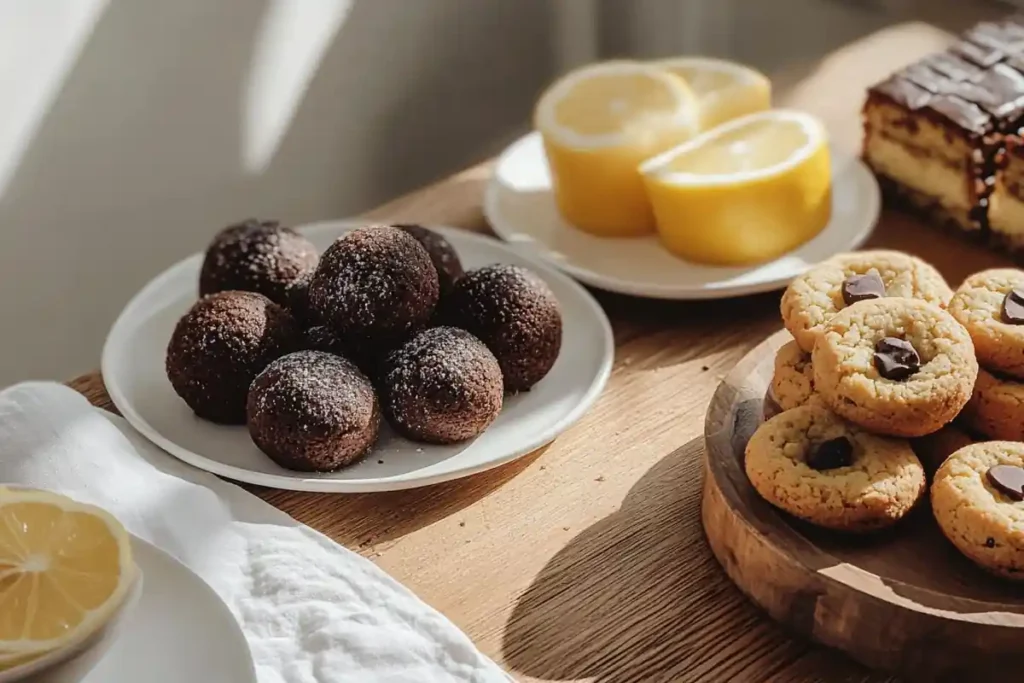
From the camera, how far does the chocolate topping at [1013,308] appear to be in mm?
809

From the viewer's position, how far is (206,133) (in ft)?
4.98

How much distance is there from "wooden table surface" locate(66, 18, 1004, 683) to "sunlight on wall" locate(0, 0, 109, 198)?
0.41m

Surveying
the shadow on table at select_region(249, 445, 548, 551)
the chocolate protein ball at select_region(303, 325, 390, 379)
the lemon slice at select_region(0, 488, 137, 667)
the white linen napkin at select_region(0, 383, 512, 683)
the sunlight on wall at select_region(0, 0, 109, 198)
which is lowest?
the shadow on table at select_region(249, 445, 548, 551)

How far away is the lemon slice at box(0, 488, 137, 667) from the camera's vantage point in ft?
2.15

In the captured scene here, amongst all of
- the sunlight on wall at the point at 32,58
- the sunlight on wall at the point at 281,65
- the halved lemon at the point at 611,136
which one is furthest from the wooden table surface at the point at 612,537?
the sunlight on wall at the point at 281,65

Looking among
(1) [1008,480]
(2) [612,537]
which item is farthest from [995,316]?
(2) [612,537]

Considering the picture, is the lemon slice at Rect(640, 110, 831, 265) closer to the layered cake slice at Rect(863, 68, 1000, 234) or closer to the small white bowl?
the layered cake slice at Rect(863, 68, 1000, 234)

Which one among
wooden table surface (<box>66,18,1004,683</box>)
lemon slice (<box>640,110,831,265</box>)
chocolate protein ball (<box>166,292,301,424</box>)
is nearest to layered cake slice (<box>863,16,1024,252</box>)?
lemon slice (<box>640,110,831,265</box>)

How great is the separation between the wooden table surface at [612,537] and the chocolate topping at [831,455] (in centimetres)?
12

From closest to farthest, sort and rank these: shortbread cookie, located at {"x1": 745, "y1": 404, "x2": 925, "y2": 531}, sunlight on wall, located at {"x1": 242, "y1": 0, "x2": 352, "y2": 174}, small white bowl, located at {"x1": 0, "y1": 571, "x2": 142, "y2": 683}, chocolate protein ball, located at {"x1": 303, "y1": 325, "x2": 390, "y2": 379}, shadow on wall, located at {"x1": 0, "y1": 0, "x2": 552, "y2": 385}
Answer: small white bowl, located at {"x1": 0, "y1": 571, "x2": 142, "y2": 683}, shortbread cookie, located at {"x1": 745, "y1": 404, "x2": 925, "y2": 531}, chocolate protein ball, located at {"x1": 303, "y1": 325, "x2": 390, "y2": 379}, shadow on wall, located at {"x1": 0, "y1": 0, "x2": 552, "y2": 385}, sunlight on wall, located at {"x1": 242, "y1": 0, "x2": 352, "y2": 174}

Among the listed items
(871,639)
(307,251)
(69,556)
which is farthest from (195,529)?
(871,639)

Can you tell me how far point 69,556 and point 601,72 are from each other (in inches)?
30.6

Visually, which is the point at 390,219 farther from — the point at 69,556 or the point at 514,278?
the point at 69,556

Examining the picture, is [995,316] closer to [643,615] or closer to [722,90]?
[643,615]
